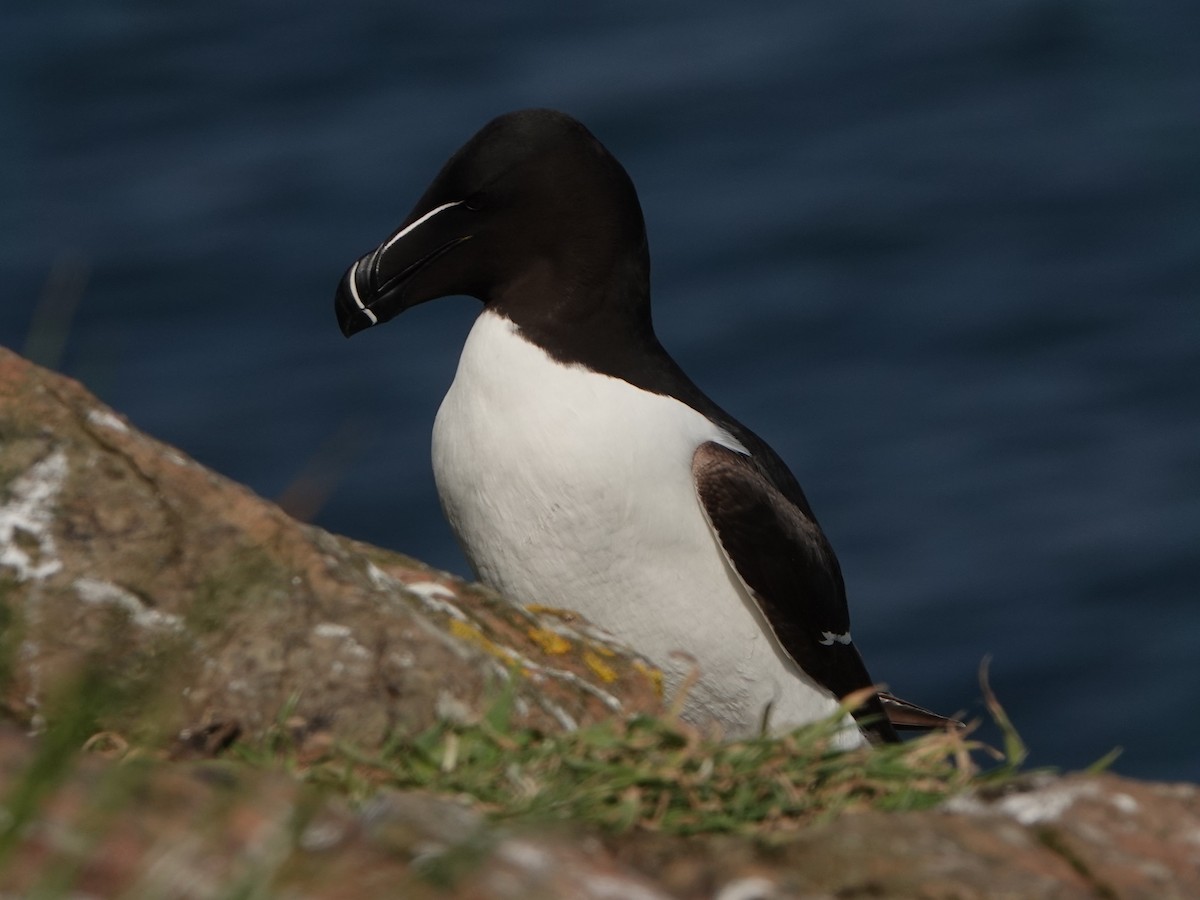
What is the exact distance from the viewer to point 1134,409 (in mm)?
17938

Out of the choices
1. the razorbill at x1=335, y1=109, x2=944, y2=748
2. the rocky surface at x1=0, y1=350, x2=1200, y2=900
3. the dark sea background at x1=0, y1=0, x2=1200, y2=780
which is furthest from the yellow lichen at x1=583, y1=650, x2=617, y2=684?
the dark sea background at x1=0, y1=0, x2=1200, y2=780

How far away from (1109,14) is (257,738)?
19.8 metres

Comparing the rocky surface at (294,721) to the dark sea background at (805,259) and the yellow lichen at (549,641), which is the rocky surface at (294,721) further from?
the dark sea background at (805,259)

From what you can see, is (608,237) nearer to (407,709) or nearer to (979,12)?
(407,709)

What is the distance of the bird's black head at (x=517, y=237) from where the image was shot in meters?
5.70

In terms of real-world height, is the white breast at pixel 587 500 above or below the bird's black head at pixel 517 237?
below

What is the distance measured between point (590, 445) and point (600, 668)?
35.4 inches

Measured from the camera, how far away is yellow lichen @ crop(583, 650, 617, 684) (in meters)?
4.64

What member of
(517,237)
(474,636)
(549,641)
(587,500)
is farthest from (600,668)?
(517,237)

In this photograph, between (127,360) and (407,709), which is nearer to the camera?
(407,709)

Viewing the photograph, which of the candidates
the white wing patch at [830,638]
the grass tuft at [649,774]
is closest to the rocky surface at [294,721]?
the grass tuft at [649,774]

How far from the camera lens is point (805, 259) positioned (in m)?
18.9

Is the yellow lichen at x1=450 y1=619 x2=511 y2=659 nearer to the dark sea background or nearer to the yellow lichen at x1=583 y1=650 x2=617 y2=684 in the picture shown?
the yellow lichen at x1=583 y1=650 x2=617 y2=684

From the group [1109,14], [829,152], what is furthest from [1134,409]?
[1109,14]
